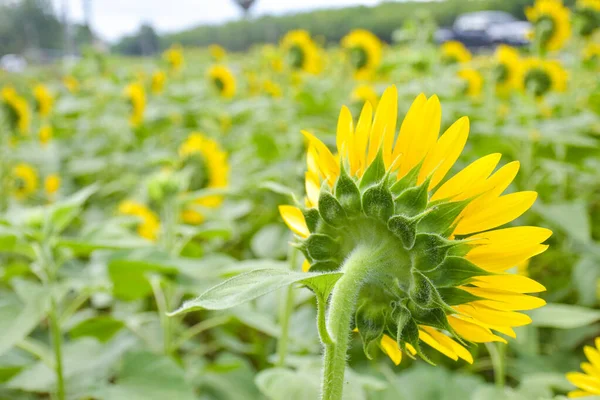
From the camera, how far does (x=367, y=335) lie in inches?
23.9

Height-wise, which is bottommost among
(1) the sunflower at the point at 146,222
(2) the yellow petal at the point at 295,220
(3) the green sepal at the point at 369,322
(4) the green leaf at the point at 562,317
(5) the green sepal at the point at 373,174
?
(1) the sunflower at the point at 146,222

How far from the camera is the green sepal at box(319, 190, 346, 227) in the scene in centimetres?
60

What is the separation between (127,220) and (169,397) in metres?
0.49

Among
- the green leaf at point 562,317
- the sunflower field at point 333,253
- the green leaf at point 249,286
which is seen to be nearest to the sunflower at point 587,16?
the sunflower field at point 333,253

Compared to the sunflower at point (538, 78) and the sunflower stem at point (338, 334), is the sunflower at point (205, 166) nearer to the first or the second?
the sunflower at point (538, 78)

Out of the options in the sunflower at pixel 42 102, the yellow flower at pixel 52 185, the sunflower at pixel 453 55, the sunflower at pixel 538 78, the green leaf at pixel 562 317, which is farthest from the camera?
the sunflower at pixel 453 55

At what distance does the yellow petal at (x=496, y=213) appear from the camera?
55cm

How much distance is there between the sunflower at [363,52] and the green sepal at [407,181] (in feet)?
10.3

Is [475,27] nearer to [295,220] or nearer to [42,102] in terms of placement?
[42,102]

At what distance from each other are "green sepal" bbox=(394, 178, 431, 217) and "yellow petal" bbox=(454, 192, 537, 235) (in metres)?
0.04

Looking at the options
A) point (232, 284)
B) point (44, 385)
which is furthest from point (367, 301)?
point (44, 385)

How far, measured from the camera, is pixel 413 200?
1.89 feet

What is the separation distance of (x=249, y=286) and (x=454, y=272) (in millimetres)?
210

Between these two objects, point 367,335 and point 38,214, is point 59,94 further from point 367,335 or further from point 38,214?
point 367,335
